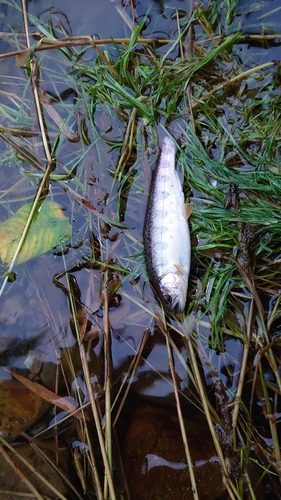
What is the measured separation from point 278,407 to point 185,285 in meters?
1.07

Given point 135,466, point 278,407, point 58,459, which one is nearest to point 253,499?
point 278,407

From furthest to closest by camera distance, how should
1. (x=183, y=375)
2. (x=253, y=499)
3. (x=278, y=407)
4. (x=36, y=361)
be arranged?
(x=36, y=361)
(x=183, y=375)
(x=278, y=407)
(x=253, y=499)

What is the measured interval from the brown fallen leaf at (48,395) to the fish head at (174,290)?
3.66ft

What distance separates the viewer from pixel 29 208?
338cm

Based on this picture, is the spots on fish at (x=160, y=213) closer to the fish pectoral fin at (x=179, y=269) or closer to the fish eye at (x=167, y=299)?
the fish pectoral fin at (x=179, y=269)

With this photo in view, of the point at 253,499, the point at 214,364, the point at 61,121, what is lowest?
the point at 253,499

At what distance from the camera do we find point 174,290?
116 inches

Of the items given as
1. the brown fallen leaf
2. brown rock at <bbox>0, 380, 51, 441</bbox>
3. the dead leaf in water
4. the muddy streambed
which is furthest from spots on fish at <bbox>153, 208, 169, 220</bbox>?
brown rock at <bbox>0, 380, 51, 441</bbox>

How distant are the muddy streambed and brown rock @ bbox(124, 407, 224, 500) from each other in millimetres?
10

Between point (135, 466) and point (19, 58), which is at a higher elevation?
point (19, 58)

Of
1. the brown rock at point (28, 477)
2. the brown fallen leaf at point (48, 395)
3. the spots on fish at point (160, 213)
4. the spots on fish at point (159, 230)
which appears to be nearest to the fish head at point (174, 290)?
the spots on fish at point (159, 230)

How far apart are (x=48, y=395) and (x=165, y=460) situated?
1016mm

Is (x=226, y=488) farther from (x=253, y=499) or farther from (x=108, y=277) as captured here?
(x=108, y=277)

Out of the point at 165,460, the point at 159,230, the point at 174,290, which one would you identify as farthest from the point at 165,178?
the point at 165,460
